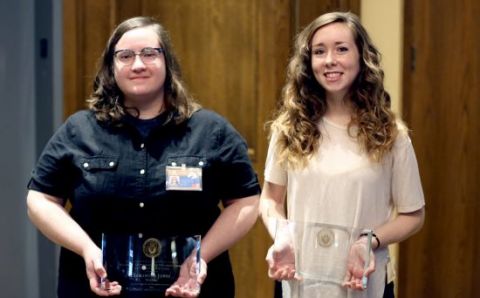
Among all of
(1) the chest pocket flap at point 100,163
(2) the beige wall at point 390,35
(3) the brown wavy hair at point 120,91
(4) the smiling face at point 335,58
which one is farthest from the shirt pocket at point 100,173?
(2) the beige wall at point 390,35

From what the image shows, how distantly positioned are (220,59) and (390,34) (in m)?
0.66

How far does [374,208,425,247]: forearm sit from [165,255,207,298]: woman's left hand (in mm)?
447

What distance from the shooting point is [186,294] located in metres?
1.61

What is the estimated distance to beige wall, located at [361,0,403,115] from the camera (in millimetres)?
2607

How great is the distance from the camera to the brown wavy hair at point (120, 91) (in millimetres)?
1744

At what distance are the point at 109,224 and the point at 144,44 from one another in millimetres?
454

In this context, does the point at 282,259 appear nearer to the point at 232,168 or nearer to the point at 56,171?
the point at 232,168

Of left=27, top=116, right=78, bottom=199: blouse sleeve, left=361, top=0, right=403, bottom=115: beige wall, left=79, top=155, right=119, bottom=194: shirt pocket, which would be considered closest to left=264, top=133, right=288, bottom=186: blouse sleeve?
left=79, top=155, right=119, bottom=194: shirt pocket

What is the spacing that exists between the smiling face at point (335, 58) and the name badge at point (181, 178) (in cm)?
41

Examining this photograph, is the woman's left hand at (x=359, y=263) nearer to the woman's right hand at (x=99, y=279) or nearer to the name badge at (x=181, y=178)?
the name badge at (x=181, y=178)

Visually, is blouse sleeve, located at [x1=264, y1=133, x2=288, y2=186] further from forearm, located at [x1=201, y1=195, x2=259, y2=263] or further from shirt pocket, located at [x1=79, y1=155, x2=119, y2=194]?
shirt pocket, located at [x1=79, y1=155, x2=119, y2=194]

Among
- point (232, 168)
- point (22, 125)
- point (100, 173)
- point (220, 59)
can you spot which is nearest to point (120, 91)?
point (100, 173)

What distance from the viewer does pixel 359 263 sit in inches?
62.9

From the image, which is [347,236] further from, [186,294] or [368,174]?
[186,294]
